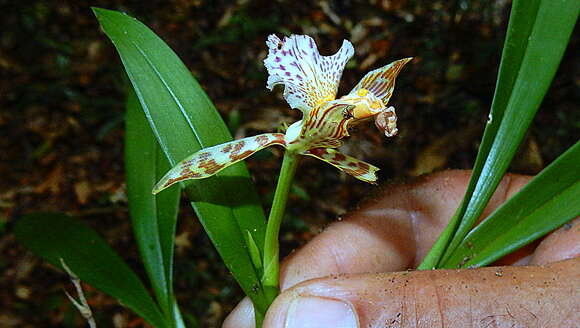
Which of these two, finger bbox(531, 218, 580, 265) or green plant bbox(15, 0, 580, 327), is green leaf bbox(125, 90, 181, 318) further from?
finger bbox(531, 218, 580, 265)

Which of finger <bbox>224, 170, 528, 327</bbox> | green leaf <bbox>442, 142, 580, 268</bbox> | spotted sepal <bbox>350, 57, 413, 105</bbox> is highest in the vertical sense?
spotted sepal <bbox>350, 57, 413, 105</bbox>

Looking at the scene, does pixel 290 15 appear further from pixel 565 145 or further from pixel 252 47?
pixel 565 145

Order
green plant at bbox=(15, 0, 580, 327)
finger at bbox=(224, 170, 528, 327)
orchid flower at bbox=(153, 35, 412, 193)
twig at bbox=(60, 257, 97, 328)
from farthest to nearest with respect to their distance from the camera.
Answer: finger at bbox=(224, 170, 528, 327) < twig at bbox=(60, 257, 97, 328) < green plant at bbox=(15, 0, 580, 327) < orchid flower at bbox=(153, 35, 412, 193)

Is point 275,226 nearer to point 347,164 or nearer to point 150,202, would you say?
point 347,164

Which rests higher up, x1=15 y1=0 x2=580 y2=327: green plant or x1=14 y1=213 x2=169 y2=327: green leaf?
x1=15 y1=0 x2=580 y2=327: green plant

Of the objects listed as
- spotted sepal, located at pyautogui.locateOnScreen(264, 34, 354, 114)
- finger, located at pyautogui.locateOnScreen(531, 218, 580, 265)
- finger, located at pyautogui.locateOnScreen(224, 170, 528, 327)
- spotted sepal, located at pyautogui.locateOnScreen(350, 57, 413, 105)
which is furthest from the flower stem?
finger, located at pyautogui.locateOnScreen(531, 218, 580, 265)

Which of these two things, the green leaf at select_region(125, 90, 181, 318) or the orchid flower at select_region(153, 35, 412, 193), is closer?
the orchid flower at select_region(153, 35, 412, 193)
